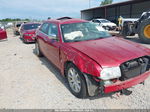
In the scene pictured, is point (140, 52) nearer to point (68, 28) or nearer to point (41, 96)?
point (68, 28)

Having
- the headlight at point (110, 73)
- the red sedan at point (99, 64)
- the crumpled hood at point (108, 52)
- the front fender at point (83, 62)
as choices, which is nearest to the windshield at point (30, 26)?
the red sedan at point (99, 64)

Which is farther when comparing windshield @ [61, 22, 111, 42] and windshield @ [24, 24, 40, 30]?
windshield @ [24, 24, 40, 30]

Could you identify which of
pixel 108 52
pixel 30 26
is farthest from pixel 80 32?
pixel 30 26

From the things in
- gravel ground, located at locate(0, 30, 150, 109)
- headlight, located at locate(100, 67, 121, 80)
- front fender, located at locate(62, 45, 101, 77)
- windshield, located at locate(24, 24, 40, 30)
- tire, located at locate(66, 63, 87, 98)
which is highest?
windshield, located at locate(24, 24, 40, 30)

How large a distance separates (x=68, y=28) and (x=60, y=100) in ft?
6.25

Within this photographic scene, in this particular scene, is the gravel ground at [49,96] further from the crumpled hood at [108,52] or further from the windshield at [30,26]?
the windshield at [30,26]

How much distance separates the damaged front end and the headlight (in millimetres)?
85

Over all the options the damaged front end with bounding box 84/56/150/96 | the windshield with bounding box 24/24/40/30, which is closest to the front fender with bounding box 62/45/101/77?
the damaged front end with bounding box 84/56/150/96

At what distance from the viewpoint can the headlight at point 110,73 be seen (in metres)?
2.25

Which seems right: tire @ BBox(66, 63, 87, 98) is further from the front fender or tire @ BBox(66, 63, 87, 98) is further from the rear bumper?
the rear bumper

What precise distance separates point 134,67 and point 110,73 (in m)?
0.59

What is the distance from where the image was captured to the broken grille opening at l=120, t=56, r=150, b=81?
2402 millimetres

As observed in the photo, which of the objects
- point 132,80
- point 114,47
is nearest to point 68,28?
point 114,47

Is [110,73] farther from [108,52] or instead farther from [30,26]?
[30,26]
